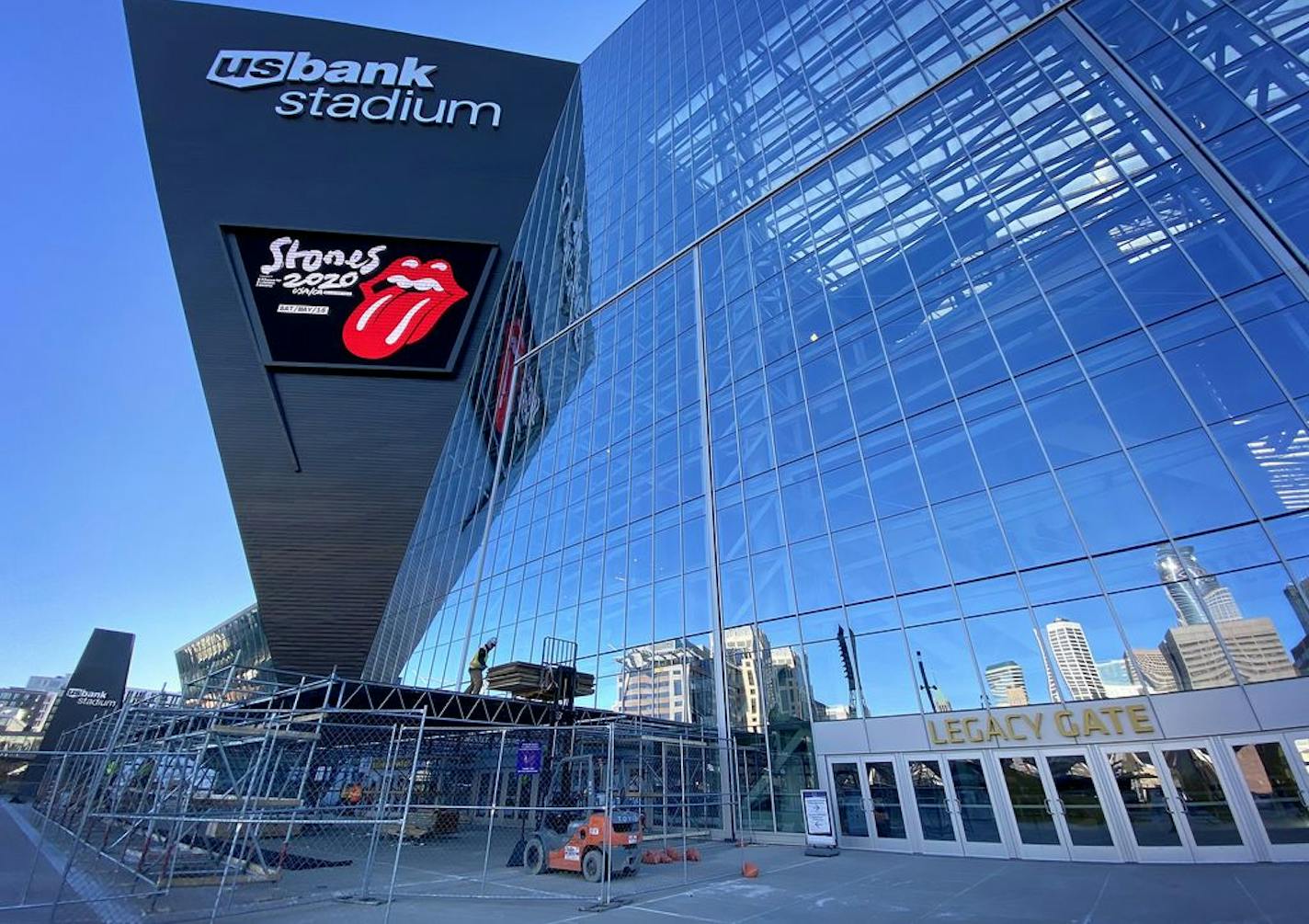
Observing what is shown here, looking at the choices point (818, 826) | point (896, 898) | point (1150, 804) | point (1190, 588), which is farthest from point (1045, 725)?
point (896, 898)

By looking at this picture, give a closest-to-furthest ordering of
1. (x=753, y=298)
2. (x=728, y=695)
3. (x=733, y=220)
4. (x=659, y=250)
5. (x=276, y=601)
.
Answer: (x=728, y=695)
(x=753, y=298)
(x=733, y=220)
(x=659, y=250)
(x=276, y=601)

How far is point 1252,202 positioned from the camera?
498 inches

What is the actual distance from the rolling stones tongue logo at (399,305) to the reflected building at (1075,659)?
3648 cm

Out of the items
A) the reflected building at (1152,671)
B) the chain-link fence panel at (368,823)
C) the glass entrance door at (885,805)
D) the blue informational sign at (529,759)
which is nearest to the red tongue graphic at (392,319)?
the chain-link fence panel at (368,823)

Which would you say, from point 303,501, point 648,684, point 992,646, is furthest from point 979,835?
point 303,501

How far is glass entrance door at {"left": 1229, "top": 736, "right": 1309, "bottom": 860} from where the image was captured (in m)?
9.58

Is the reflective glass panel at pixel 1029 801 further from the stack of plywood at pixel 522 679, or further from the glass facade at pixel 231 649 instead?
the glass facade at pixel 231 649

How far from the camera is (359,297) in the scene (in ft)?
121

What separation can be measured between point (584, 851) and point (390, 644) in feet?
90.1

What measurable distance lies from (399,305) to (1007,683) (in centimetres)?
3775

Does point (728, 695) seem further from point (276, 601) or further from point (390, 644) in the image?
point (276, 601)

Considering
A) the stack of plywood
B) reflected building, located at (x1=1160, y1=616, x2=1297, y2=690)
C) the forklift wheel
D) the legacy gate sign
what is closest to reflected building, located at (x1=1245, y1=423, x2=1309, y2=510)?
reflected building, located at (x1=1160, y1=616, x2=1297, y2=690)

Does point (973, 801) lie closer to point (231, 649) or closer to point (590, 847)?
point (590, 847)

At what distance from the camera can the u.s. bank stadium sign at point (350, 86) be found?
39.3 m
